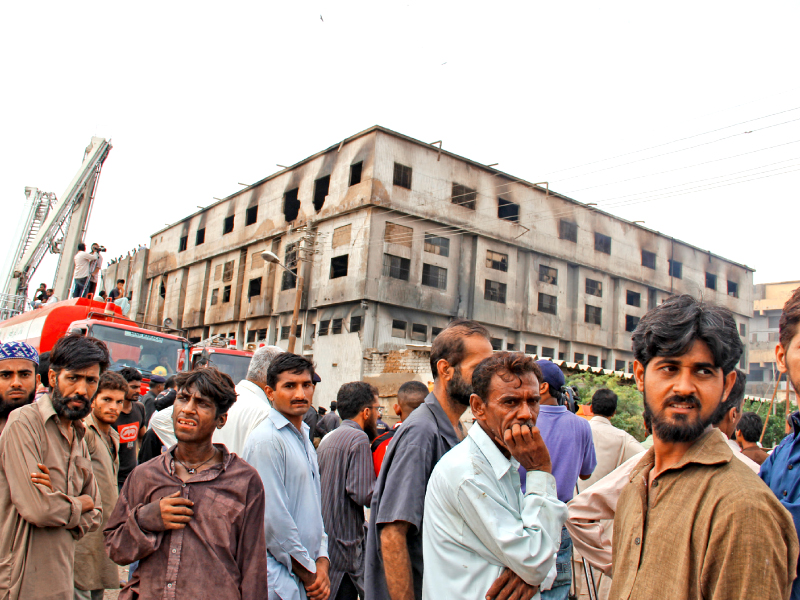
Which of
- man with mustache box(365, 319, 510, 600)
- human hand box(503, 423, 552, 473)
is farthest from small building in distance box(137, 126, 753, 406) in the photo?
human hand box(503, 423, 552, 473)

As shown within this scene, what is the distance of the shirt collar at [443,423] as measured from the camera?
9.42 feet

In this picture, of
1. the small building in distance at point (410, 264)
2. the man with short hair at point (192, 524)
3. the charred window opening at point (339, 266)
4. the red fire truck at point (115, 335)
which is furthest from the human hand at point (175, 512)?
the charred window opening at point (339, 266)

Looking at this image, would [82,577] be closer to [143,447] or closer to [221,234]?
[143,447]

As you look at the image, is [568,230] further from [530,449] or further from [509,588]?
[509,588]

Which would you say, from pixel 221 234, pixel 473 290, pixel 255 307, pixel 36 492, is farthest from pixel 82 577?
pixel 221 234

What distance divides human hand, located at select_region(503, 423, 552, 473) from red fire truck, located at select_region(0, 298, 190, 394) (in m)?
11.0

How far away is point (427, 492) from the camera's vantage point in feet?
7.77

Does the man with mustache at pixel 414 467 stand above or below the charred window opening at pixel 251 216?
below

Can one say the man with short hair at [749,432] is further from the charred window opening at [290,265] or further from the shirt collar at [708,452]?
the charred window opening at [290,265]

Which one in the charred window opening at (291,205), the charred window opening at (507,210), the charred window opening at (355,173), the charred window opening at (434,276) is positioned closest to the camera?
the charred window opening at (355,173)

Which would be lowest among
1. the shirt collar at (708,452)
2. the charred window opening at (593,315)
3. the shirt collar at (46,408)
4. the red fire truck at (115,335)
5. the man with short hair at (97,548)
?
the man with short hair at (97,548)

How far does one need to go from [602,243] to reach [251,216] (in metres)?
22.6

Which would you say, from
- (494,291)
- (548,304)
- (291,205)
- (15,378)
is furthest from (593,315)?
(15,378)

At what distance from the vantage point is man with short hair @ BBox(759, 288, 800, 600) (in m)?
1.89
